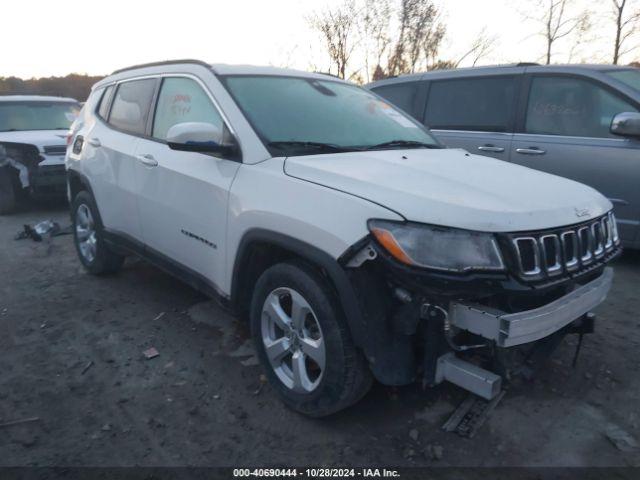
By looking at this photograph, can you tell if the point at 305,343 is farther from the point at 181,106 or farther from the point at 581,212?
the point at 181,106

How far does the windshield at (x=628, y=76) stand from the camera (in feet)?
15.0

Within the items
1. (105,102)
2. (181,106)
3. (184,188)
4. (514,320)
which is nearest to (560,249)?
(514,320)

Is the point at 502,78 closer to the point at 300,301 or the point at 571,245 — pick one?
the point at 571,245

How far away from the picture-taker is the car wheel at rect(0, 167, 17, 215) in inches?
295

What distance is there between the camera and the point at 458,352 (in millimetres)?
2283

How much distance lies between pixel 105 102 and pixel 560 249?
3.97 metres

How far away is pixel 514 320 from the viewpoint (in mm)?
1989

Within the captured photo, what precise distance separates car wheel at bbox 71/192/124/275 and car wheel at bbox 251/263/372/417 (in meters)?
2.35

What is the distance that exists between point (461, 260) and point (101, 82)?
→ 4100 millimetres

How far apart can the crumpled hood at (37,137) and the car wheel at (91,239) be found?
3091mm

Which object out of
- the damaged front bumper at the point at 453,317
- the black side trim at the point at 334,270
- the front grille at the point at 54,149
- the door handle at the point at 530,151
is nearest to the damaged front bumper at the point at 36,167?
the front grille at the point at 54,149

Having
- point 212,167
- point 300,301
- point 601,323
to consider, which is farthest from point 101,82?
point 601,323

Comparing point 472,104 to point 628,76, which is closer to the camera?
point 628,76

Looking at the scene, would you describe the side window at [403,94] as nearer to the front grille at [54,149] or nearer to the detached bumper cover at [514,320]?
the detached bumper cover at [514,320]
